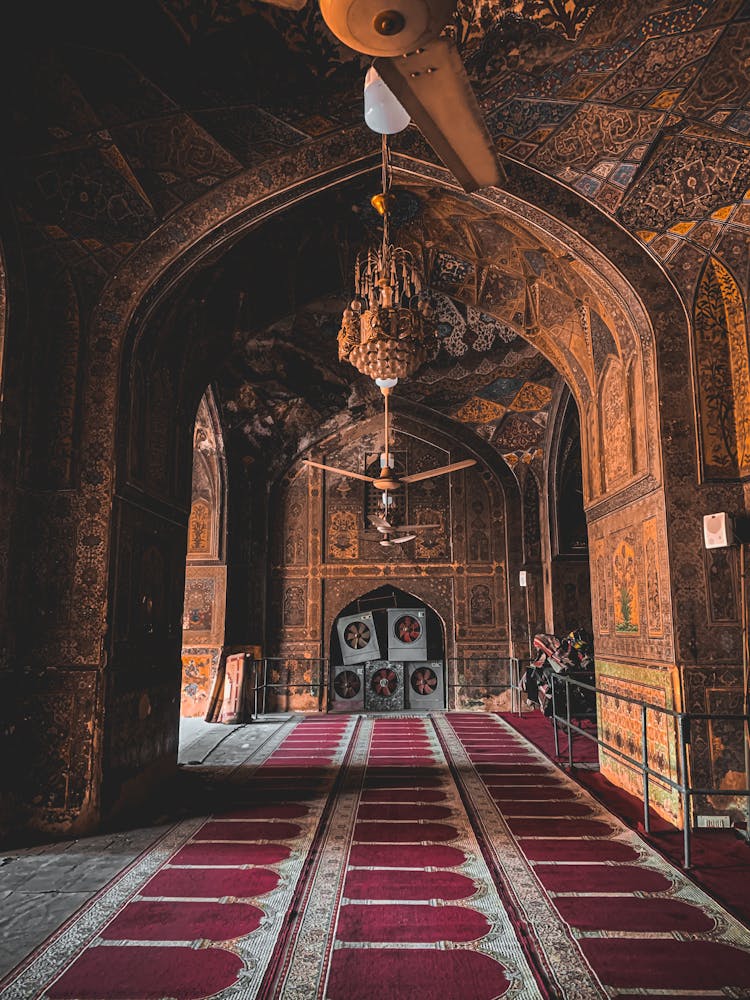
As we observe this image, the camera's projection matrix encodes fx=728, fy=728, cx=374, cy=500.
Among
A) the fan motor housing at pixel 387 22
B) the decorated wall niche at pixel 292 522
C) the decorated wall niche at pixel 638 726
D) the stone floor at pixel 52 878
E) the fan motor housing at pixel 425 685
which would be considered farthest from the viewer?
the fan motor housing at pixel 425 685

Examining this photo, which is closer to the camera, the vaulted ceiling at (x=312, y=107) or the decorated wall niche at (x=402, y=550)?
the vaulted ceiling at (x=312, y=107)

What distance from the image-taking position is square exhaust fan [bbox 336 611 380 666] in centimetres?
1562

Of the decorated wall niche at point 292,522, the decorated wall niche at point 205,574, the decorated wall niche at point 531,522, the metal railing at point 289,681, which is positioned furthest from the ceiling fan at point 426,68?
the metal railing at point 289,681

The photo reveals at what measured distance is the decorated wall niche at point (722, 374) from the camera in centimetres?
652

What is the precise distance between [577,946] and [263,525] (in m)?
11.9

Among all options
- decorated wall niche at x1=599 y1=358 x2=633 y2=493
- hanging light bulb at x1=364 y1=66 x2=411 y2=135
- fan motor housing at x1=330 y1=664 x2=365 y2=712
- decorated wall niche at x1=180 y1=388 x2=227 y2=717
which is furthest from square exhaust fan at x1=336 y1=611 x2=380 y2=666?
hanging light bulb at x1=364 y1=66 x2=411 y2=135

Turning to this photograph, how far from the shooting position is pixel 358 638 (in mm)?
15672

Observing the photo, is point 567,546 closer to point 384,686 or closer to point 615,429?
point 384,686

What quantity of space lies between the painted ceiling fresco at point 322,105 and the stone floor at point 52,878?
4.90 metres

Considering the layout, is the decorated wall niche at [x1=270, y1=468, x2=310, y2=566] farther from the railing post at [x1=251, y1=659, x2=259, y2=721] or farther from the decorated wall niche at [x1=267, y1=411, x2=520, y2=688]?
the railing post at [x1=251, y1=659, x2=259, y2=721]

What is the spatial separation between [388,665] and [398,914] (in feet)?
38.4

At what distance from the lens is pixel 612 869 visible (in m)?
4.89

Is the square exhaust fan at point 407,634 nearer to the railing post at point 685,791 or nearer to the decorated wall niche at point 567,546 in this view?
the decorated wall niche at point 567,546

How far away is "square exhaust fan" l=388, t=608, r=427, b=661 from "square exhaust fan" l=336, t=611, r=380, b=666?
0.38 metres
